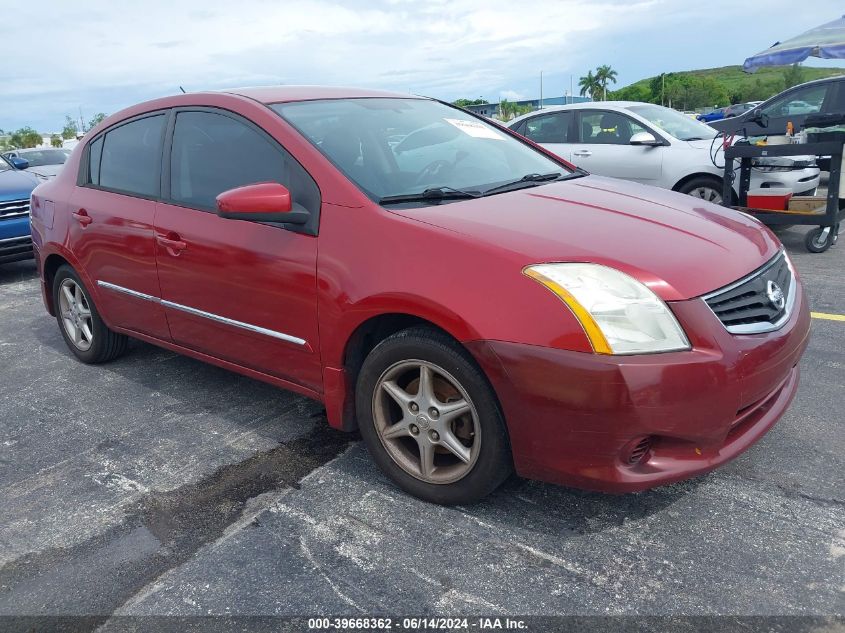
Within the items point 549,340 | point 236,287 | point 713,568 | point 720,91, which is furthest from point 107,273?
point 720,91

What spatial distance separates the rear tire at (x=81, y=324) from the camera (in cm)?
443

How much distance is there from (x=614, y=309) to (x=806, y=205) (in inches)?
220

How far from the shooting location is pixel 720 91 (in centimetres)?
9031

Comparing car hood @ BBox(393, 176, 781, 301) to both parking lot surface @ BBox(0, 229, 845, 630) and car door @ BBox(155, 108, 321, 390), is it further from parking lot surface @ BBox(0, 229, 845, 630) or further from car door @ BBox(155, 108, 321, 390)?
Answer: parking lot surface @ BBox(0, 229, 845, 630)

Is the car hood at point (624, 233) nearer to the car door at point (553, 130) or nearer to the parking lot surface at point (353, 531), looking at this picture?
the parking lot surface at point (353, 531)

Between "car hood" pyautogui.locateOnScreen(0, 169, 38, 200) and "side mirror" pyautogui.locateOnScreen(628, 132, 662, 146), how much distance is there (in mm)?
6514

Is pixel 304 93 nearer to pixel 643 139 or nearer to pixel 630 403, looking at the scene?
pixel 630 403

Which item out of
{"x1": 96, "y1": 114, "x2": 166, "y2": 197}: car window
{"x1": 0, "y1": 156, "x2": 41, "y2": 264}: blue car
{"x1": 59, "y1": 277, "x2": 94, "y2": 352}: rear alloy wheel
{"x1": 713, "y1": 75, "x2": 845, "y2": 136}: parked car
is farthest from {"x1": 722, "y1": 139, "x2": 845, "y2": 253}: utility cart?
{"x1": 0, "y1": 156, "x2": 41, "y2": 264}: blue car

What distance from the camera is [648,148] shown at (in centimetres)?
789

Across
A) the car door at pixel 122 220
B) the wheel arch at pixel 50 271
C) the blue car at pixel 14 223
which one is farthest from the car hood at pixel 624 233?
the blue car at pixel 14 223

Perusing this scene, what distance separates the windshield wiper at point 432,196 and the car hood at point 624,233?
0.07 m

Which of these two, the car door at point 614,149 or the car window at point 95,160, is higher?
the car window at point 95,160

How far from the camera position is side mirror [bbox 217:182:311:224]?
283 centimetres

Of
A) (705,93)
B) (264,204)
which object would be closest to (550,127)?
(264,204)
